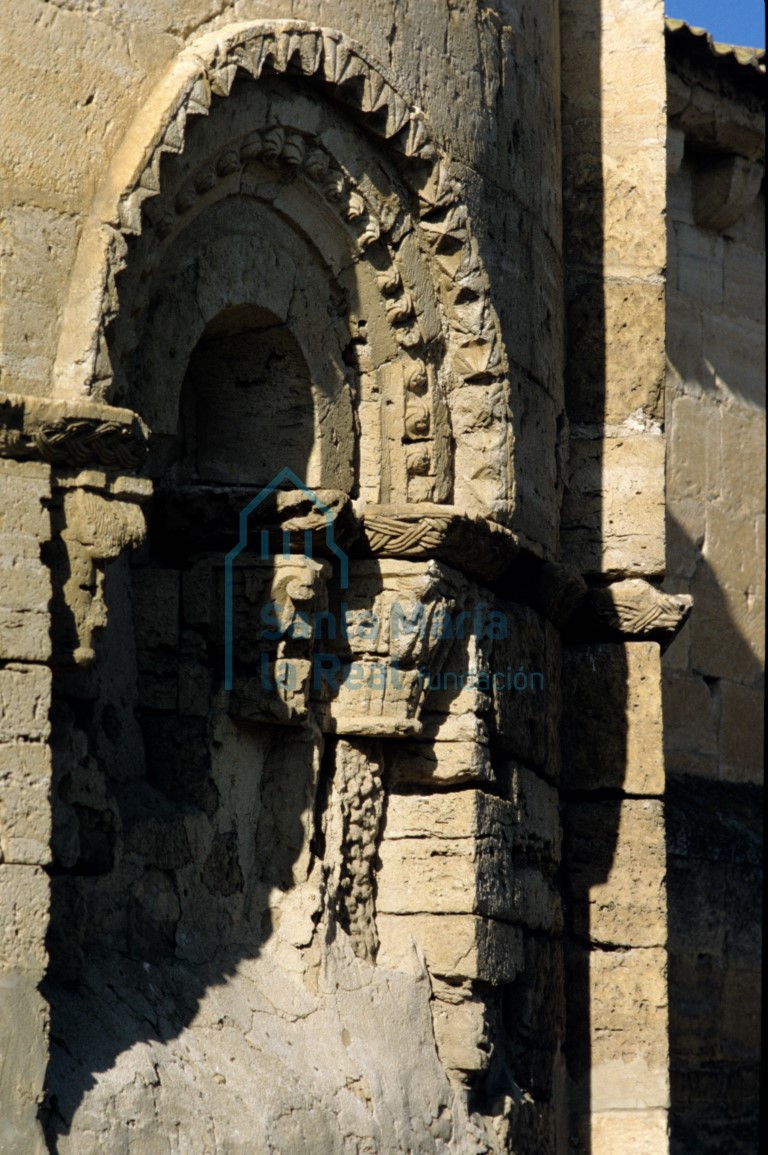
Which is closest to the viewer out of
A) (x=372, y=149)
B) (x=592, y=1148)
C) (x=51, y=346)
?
(x=51, y=346)

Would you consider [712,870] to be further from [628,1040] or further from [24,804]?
[24,804]

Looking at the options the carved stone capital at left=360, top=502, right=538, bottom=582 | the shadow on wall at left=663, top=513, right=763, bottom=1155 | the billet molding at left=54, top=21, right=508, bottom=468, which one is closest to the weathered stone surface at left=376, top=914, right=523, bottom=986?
the carved stone capital at left=360, top=502, right=538, bottom=582

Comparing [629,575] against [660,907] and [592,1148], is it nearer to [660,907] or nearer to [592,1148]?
[660,907]

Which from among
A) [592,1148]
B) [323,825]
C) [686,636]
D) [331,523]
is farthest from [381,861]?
[686,636]

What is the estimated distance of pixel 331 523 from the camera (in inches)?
271

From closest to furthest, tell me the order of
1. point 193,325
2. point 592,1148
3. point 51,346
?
point 51,346
point 193,325
point 592,1148

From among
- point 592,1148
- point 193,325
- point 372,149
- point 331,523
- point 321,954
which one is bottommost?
point 592,1148

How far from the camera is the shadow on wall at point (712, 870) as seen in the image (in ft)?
34.2

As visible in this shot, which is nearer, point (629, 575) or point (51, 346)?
point (51, 346)

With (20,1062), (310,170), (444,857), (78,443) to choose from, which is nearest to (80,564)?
(78,443)

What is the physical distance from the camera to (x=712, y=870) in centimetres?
1056

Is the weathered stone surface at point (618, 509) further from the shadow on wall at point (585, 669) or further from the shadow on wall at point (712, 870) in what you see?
the shadow on wall at point (712, 870)

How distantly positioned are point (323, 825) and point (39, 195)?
227cm

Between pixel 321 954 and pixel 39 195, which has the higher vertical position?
pixel 39 195
